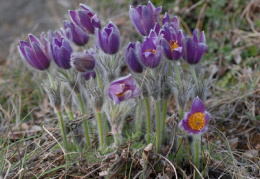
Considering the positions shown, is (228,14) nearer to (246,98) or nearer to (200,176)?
(246,98)

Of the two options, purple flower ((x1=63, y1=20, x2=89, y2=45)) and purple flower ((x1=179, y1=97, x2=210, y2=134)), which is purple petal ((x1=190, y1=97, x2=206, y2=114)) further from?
purple flower ((x1=63, y1=20, x2=89, y2=45))

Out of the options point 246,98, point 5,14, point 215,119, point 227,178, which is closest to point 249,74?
point 246,98

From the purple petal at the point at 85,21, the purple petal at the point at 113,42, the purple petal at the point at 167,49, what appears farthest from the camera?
the purple petal at the point at 85,21

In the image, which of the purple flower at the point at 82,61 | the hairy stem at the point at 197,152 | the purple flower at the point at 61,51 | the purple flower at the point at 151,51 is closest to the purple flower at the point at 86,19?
the purple flower at the point at 61,51

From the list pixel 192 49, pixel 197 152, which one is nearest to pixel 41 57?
pixel 192 49

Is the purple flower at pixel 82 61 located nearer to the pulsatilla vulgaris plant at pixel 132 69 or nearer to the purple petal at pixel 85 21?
the pulsatilla vulgaris plant at pixel 132 69

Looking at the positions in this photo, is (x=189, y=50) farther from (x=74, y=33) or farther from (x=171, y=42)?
(x=74, y=33)
